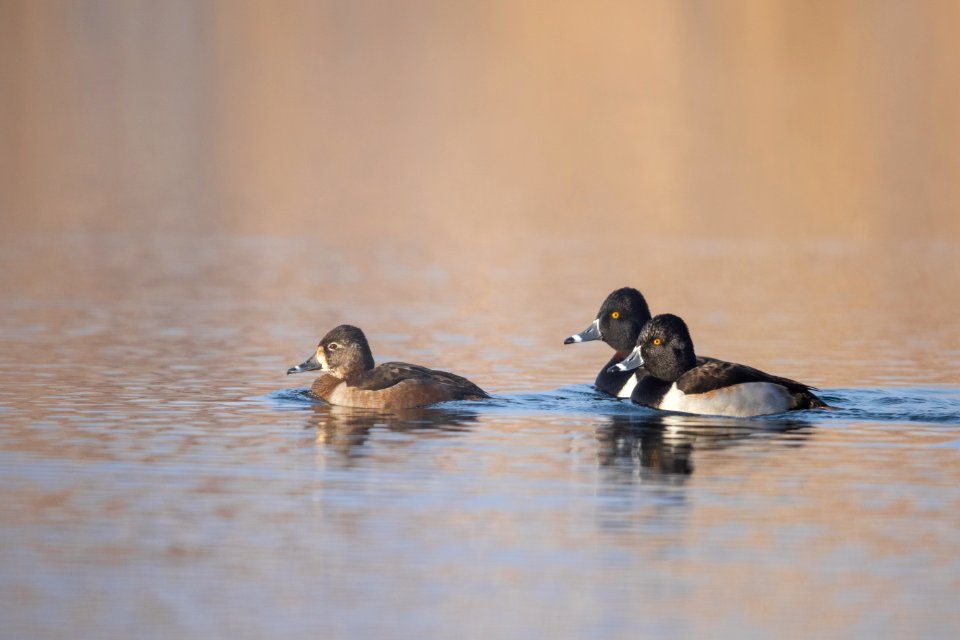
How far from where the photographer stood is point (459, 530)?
12.6 meters

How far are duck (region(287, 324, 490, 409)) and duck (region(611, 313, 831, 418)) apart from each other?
1.64 metres

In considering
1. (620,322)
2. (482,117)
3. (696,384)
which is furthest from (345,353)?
(482,117)

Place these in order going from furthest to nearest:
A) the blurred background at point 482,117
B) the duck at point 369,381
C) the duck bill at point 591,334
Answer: the blurred background at point 482,117 → the duck bill at point 591,334 → the duck at point 369,381

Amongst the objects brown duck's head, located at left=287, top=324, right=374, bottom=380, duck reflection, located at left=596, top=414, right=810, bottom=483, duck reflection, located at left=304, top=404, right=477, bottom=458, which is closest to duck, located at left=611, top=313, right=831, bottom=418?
duck reflection, located at left=596, top=414, right=810, bottom=483

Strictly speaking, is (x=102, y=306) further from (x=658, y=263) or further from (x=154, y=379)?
(x=658, y=263)

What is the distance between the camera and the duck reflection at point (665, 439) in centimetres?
1495

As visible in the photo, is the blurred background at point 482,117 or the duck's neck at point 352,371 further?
the blurred background at point 482,117

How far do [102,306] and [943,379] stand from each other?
43.3 feet

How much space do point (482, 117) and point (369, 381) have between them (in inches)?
3375

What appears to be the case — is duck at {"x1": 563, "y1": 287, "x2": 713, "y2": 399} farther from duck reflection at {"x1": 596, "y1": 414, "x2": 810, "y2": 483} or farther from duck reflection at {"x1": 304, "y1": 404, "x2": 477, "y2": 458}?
duck reflection at {"x1": 304, "y1": 404, "x2": 477, "y2": 458}

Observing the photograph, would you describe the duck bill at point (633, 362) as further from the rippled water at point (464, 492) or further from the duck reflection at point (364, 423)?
the duck reflection at point (364, 423)

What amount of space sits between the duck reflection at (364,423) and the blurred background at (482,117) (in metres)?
29.6

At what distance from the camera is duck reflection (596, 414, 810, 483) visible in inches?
588

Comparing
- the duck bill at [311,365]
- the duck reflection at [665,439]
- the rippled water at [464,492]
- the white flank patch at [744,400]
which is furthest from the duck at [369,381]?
the white flank patch at [744,400]
